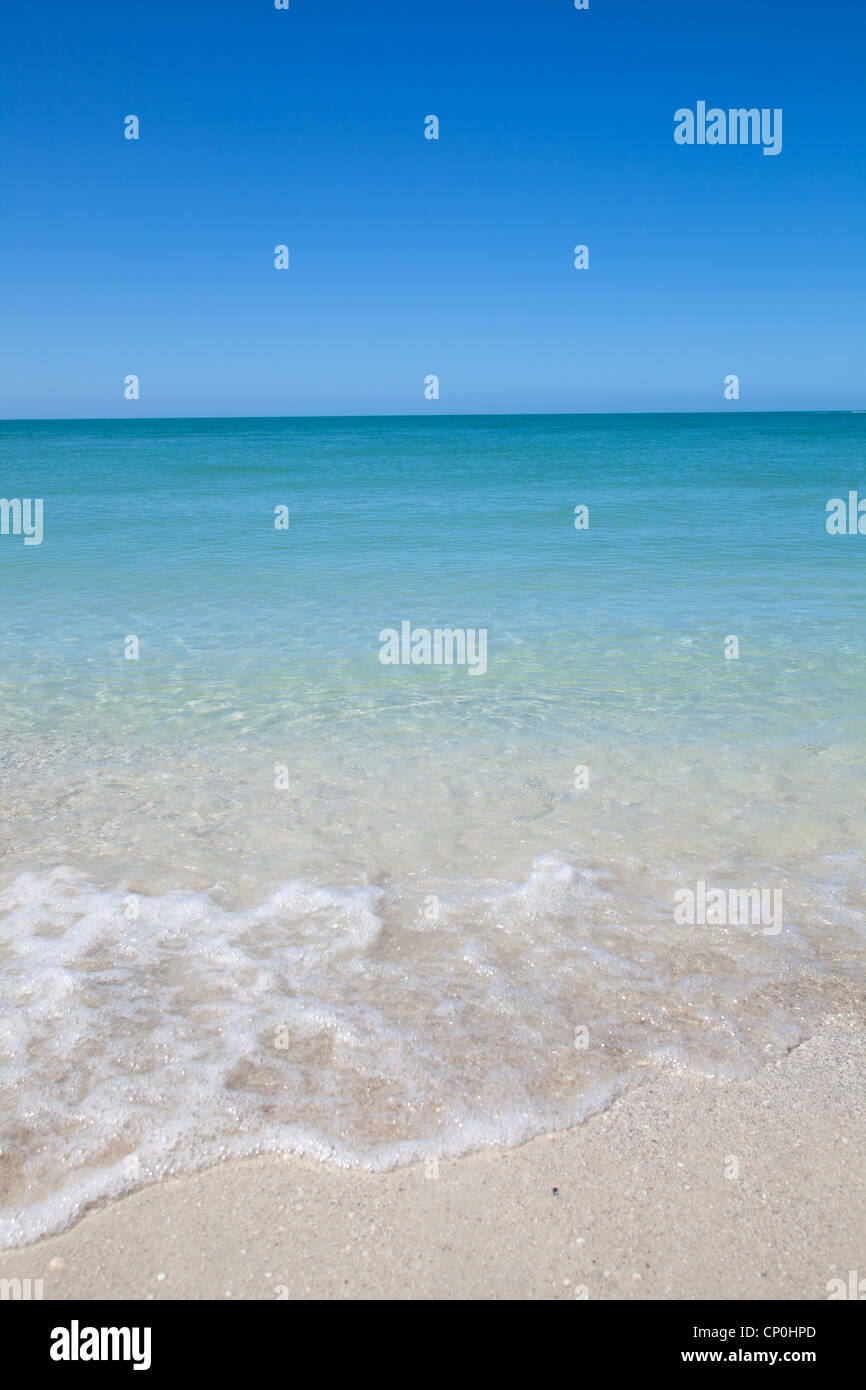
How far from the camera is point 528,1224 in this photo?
2.86m

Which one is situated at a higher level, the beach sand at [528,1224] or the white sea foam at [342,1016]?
the white sea foam at [342,1016]

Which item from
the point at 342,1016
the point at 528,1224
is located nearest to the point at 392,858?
the point at 342,1016

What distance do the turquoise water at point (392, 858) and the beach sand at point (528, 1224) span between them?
155 mm

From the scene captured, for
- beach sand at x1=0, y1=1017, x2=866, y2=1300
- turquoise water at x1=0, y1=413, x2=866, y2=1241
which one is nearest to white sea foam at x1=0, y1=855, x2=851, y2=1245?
turquoise water at x1=0, y1=413, x2=866, y2=1241

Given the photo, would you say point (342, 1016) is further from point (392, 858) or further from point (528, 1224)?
point (392, 858)

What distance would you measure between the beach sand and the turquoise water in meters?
0.15

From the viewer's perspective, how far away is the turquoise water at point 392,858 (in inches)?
138

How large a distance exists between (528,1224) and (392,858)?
2790mm

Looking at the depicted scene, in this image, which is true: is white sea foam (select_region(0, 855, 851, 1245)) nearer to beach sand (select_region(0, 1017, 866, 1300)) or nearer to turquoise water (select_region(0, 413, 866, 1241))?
turquoise water (select_region(0, 413, 866, 1241))

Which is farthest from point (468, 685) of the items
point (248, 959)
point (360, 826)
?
point (248, 959)

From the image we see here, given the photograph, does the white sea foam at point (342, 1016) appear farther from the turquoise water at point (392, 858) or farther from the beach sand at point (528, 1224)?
the beach sand at point (528, 1224)

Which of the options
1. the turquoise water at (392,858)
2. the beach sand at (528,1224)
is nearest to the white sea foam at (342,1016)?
the turquoise water at (392,858)

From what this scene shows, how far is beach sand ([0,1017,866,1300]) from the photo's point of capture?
2.68m
